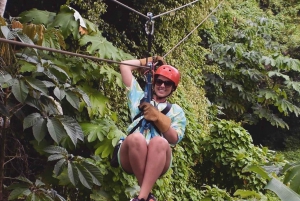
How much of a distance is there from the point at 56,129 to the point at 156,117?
513 millimetres

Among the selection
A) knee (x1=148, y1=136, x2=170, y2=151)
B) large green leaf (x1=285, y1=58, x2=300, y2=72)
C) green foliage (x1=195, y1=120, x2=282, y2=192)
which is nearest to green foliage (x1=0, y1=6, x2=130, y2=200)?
knee (x1=148, y1=136, x2=170, y2=151)

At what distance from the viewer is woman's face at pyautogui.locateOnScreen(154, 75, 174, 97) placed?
232 centimetres

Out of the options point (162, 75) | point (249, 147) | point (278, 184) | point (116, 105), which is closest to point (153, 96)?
point (162, 75)

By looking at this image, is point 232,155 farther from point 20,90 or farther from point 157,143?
point 20,90

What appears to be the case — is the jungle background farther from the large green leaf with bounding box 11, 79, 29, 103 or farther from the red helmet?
the red helmet

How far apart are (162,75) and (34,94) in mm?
705

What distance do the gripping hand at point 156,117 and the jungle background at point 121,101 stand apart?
13.1 inches

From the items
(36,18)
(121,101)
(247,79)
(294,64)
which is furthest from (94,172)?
(247,79)

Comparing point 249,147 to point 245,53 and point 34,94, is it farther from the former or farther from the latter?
point 34,94

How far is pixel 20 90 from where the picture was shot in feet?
6.11

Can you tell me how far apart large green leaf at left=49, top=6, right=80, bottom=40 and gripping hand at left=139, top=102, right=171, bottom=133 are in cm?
92

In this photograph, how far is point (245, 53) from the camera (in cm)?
731

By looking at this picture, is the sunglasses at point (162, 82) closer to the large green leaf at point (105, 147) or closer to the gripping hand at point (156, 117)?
the gripping hand at point (156, 117)

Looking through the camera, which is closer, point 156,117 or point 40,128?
point 40,128
